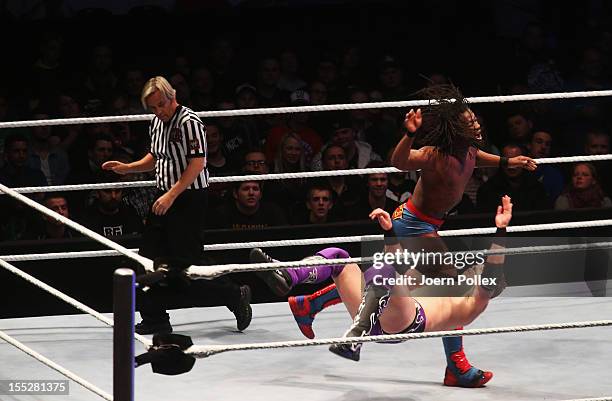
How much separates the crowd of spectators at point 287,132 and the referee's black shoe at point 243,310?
0.80 meters

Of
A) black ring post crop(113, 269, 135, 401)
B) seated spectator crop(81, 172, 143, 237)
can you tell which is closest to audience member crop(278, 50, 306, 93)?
seated spectator crop(81, 172, 143, 237)

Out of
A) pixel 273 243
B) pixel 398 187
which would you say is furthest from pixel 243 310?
pixel 398 187

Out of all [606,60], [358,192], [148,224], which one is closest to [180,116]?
[148,224]

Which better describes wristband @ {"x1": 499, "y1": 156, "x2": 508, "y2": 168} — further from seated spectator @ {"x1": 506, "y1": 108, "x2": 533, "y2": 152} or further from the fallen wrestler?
seated spectator @ {"x1": 506, "y1": 108, "x2": 533, "y2": 152}

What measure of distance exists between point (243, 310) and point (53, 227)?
1.27m

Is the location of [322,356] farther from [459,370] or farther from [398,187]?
[398,187]

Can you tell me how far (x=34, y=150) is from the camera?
6.41 meters

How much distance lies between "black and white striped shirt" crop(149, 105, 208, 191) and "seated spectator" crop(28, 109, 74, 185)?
189 centimetres

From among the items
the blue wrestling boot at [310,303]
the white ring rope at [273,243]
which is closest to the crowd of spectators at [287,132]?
the white ring rope at [273,243]

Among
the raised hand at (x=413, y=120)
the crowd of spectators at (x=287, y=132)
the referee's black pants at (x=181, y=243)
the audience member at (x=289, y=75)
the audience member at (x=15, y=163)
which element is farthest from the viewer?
the audience member at (x=289, y=75)

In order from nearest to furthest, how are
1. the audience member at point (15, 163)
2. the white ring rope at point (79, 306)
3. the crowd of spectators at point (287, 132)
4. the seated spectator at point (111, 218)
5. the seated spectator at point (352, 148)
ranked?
1. the white ring rope at point (79, 306)
2. the seated spectator at point (111, 218)
3. the crowd of spectators at point (287, 132)
4. the audience member at point (15, 163)
5. the seated spectator at point (352, 148)

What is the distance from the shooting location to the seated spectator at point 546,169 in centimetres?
641

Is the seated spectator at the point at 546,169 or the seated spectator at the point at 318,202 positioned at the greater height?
the seated spectator at the point at 546,169

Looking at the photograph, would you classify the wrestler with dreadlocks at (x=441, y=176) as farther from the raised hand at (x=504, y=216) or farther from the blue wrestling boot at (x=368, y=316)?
the raised hand at (x=504, y=216)
